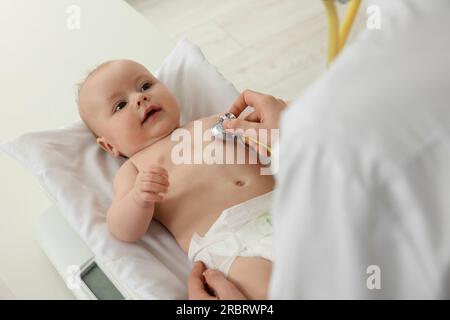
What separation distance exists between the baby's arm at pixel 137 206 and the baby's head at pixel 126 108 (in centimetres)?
14

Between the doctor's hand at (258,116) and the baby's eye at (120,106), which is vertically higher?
the baby's eye at (120,106)

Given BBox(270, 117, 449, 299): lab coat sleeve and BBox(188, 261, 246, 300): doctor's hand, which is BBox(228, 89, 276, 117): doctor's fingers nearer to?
BBox(188, 261, 246, 300): doctor's hand

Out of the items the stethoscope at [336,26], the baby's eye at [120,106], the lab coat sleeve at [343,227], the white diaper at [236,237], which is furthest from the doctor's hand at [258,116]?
the lab coat sleeve at [343,227]

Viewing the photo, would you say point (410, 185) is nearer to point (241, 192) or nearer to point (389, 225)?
point (389, 225)

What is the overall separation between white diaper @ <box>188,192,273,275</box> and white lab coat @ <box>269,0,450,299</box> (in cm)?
49

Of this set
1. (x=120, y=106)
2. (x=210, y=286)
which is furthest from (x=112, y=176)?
(x=210, y=286)

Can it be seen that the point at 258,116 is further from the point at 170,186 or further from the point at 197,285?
the point at 197,285

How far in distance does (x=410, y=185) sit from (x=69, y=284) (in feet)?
2.66

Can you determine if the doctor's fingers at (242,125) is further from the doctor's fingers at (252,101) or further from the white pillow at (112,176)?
the white pillow at (112,176)

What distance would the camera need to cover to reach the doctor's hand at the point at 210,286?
951 millimetres

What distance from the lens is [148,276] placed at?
1.04m

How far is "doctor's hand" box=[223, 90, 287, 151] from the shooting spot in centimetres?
104

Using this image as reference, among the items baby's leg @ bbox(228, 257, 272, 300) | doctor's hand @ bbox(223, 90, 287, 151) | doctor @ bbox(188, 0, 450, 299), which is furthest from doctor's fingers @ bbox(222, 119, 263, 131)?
doctor @ bbox(188, 0, 450, 299)
